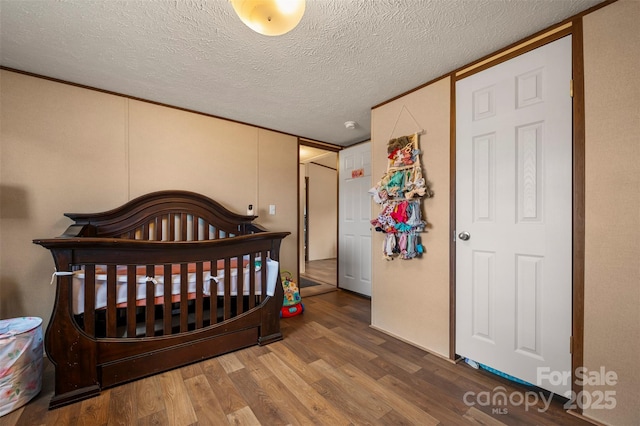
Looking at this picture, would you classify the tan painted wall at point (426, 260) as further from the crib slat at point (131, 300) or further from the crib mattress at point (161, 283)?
the crib slat at point (131, 300)

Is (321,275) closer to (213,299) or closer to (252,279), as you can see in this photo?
(252,279)

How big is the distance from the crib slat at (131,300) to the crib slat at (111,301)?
2.8 inches

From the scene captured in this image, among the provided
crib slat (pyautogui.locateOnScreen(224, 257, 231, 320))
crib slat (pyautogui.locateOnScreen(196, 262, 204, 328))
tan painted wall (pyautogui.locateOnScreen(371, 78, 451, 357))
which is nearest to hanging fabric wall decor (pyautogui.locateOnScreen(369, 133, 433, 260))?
tan painted wall (pyautogui.locateOnScreen(371, 78, 451, 357))

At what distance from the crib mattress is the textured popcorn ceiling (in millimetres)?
1462

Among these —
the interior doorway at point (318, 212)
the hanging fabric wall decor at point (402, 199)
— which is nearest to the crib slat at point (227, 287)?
the hanging fabric wall decor at point (402, 199)

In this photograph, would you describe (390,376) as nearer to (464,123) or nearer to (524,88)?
(464,123)

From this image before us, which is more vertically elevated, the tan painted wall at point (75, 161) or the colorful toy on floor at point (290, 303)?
the tan painted wall at point (75, 161)

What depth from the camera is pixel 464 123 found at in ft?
5.97

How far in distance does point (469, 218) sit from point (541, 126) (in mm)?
685

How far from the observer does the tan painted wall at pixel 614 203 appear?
3.94 ft

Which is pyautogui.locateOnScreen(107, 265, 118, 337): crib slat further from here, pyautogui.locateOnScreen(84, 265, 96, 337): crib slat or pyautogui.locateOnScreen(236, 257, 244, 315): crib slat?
pyautogui.locateOnScreen(236, 257, 244, 315): crib slat

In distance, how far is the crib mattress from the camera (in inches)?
59.9

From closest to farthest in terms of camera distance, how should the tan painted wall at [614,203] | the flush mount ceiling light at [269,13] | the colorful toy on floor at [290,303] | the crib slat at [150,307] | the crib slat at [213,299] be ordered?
1. the flush mount ceiling light at [269,13]
2. the tan painted wall at [614,203]
3. the crib slat at [150,307]
4. the crib slat at [213,299]
5. the colorful toy on floor at [290,303]

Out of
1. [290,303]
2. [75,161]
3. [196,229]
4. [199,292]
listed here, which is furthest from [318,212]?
[75,161]
